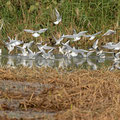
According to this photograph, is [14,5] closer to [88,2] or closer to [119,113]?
[88,2]

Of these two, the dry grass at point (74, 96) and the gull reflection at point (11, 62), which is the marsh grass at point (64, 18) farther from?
the dry grass at point (74, 96)

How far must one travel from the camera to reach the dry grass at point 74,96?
10.5ft

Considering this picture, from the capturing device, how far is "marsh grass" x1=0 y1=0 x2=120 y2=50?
916 centimetres

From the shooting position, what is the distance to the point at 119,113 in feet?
10.3

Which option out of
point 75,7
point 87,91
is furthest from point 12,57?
point 87,91

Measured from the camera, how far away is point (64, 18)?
916 cm

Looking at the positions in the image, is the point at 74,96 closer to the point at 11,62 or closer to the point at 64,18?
the point at 11,62

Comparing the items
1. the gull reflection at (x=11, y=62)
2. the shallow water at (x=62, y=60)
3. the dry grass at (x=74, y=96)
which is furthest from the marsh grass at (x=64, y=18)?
the dry grass at (x=74, y=96)

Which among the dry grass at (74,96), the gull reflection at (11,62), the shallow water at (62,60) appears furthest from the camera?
the shallow water at (62,60)

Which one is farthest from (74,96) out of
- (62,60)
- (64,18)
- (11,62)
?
(64,18)

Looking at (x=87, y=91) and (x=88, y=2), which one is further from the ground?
(x=88, y=2)

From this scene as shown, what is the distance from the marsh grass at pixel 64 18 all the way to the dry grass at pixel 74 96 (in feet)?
15.0

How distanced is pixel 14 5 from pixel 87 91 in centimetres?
634

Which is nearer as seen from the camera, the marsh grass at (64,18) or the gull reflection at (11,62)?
the gull reflection at (11,62)
